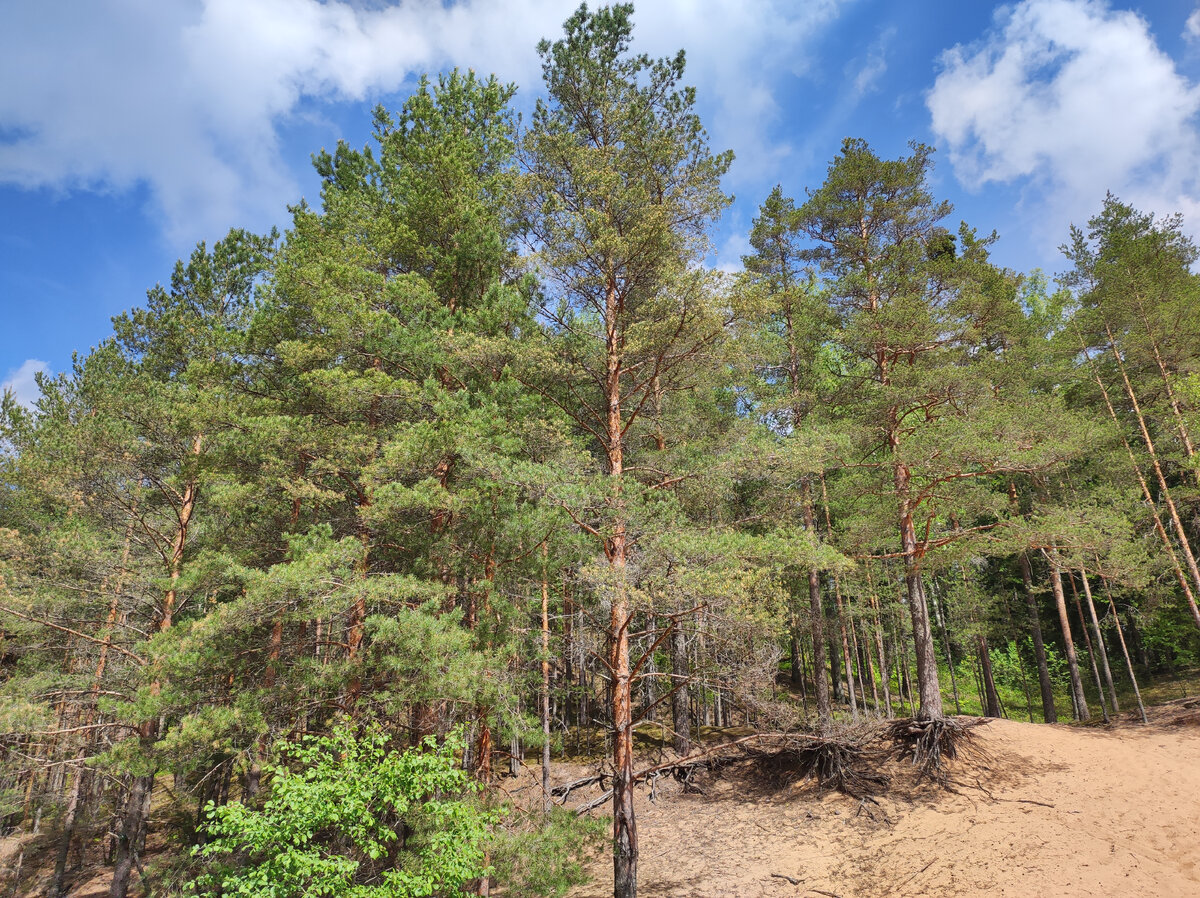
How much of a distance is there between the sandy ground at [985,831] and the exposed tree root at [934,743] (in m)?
0.29

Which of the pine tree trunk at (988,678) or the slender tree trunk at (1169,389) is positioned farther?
the pine tree trunk at (988,678)

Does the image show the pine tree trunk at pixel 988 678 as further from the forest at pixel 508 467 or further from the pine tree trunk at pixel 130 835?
the pine tree trunk at pixel 130 835

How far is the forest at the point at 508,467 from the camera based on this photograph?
774 centimetres

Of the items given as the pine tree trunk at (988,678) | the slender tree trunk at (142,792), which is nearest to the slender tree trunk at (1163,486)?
the pine tree trunk at (988,678)

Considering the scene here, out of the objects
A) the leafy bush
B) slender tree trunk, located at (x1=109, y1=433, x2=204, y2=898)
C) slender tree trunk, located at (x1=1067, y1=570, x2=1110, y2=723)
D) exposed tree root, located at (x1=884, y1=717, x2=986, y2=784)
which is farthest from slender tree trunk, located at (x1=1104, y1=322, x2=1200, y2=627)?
slender tree trunk, located at (x1=109, y1=433, x2=204, y2=898)

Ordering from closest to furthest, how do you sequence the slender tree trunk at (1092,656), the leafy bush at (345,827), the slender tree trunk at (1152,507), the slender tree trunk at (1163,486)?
the leafy bush at (345,827) < the slender tree trunk at (1152,507) < the slender tree trunk at (1163,486) < the slender tree trunk at (1092,656)

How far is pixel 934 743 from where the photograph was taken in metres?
10.8

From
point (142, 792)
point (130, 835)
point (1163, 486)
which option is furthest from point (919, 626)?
point (130, 835)

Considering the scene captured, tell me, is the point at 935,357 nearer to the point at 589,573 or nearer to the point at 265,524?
the point at 589,573

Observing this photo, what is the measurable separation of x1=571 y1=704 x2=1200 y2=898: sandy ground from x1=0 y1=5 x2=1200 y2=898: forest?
1217 mm

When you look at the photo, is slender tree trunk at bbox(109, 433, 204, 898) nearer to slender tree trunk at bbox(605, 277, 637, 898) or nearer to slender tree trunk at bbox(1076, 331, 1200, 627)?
slender tree trunk at bbox(605, 277, 637, 898)

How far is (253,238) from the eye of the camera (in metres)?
14.6

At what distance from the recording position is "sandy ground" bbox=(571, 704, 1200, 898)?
742 centimetres

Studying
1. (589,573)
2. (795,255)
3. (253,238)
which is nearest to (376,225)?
(253,238)
